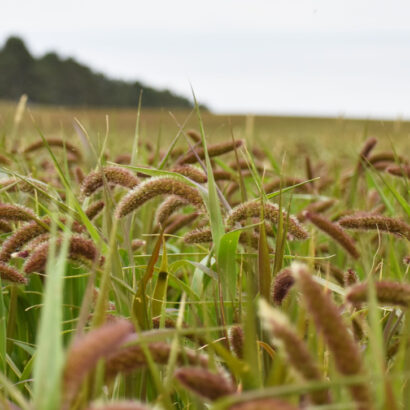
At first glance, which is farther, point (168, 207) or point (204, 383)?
point (168, 207)

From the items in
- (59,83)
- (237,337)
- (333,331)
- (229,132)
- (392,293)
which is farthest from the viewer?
(59,83)

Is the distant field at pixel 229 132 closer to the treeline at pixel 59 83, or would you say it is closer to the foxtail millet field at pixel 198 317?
the foxtail millet field at pixel 198 317

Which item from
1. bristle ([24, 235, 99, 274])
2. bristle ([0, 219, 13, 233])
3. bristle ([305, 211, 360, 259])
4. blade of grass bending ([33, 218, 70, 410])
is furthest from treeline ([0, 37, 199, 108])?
blade of grass bending ([33, 218, 70, 410])

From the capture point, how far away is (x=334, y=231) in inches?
64.4

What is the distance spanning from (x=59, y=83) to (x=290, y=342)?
81812 millimetres

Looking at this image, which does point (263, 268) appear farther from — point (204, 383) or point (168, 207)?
point (204, 383)

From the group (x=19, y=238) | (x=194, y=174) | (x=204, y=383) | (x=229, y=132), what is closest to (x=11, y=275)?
(x=19, y=238)

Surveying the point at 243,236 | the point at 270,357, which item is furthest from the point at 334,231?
the point at 270,357

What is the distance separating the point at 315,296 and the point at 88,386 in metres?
0.35

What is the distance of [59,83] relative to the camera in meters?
78.6

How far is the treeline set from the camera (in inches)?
2908

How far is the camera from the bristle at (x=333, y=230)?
1.56 m

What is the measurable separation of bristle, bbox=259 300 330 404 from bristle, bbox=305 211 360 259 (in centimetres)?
83

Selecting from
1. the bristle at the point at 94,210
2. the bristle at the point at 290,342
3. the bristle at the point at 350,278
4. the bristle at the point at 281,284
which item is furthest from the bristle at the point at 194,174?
the bristle at the point at 290,342
